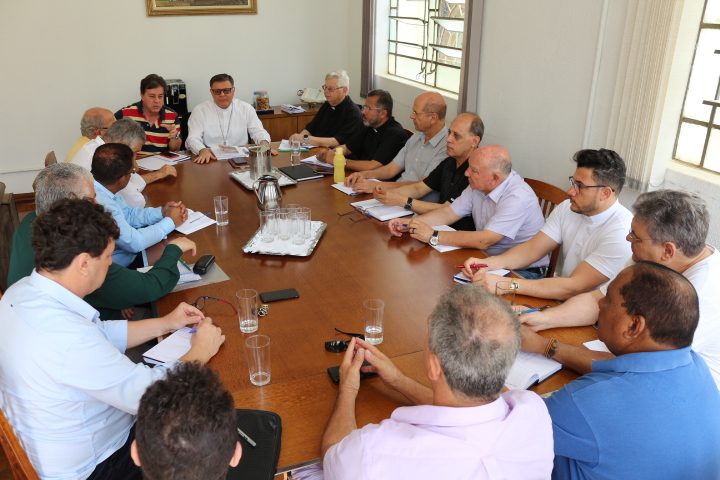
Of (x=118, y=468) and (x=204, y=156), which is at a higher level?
(x=204, y=156)

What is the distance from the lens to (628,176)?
10.0 feet

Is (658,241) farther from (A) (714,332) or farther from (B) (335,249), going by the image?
(B) (335,249)

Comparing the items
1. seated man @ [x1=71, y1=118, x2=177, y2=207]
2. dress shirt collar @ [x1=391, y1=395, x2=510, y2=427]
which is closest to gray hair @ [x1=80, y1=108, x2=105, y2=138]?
seated man @ [x1=71, y1=118, x2=177, y2=207]

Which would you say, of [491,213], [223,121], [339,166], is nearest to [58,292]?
[491,213]

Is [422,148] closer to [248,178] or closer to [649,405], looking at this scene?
[248,178]

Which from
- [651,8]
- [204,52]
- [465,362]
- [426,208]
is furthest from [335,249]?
[204,52]

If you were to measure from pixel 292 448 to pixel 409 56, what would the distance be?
478 centimetres

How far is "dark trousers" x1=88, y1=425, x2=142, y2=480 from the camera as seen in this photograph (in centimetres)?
165

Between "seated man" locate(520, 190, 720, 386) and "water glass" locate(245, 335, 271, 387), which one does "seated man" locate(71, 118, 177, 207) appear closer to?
"water glass" locate(245, 335, 271, 387)

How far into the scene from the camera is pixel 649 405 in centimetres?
139

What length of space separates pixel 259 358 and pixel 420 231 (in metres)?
1.33

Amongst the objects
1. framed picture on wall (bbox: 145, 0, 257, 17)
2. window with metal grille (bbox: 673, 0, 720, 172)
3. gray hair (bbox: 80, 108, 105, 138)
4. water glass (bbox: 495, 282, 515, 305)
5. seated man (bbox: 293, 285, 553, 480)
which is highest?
framed picture on wall (bbox: 145, 0, 257, 17)

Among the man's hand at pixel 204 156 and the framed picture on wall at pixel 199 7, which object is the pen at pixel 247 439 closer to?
the man's hand at pixel 204 156

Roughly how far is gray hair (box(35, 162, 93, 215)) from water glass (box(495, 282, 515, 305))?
1.78m
